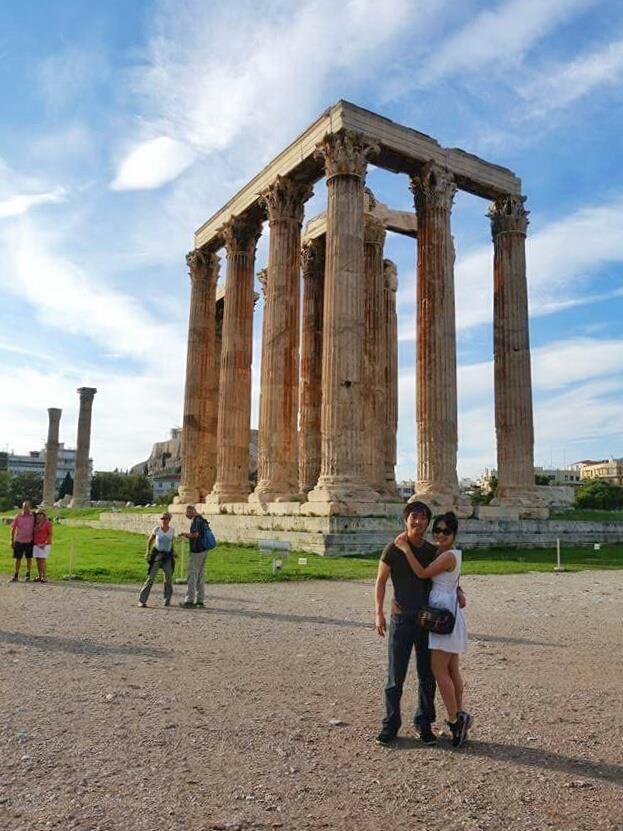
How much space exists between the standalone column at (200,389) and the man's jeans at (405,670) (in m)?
31.5

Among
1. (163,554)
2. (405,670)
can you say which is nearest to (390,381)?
(163,554)

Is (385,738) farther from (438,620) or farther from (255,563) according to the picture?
(255,563)

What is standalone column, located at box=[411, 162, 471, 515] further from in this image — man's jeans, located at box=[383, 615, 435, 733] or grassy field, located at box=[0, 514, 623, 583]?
man's jeans, located at box=[383, 615, 435, 733]

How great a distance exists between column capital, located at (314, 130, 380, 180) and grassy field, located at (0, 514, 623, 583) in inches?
561

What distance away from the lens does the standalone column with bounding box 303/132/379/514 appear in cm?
2497

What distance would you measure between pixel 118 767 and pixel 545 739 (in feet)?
11.0

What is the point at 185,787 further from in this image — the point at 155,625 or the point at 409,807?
the point at 155,625

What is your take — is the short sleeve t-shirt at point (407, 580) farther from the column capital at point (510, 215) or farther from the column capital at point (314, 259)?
the column capital at point (314, 259)

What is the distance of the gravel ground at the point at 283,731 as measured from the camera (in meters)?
4.43

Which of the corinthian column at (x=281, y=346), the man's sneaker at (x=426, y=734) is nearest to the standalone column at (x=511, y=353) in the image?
the corinthian column at (x=281, y=346)

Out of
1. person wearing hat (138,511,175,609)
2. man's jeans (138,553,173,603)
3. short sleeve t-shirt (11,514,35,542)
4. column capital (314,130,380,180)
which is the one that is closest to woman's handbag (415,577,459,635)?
man's jeans (138,553,173,603)

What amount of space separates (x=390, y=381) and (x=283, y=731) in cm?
3113

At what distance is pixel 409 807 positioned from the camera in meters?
4.49

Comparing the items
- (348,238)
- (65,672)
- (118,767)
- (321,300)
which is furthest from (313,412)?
(118,767)
